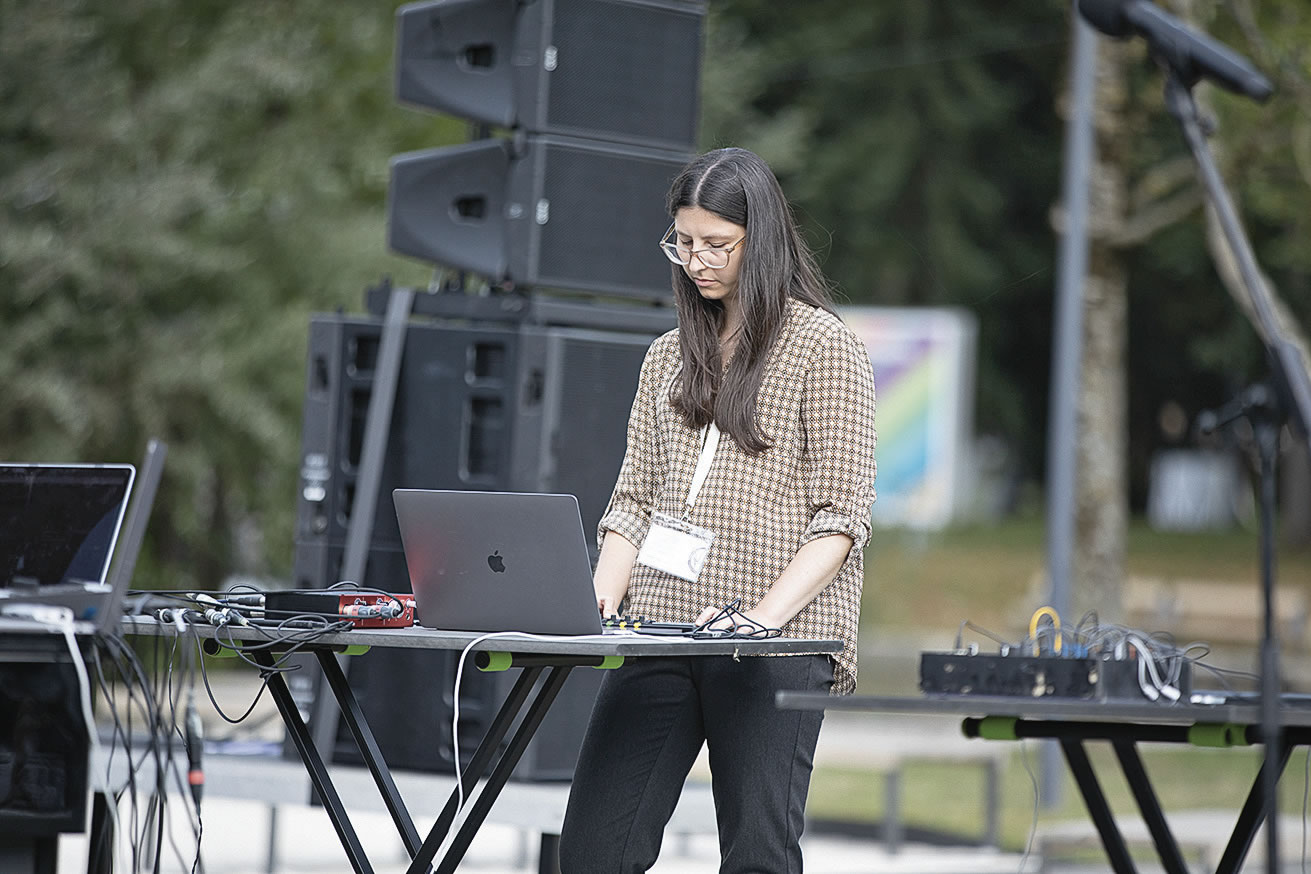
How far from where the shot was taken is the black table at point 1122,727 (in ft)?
8.83

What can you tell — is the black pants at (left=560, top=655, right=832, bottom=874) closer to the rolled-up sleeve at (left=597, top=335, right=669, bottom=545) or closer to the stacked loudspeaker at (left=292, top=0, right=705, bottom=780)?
the rolled-up sleeve at (left=597, top=335, right=669, bottom=545)

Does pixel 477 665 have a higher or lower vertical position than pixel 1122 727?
higher

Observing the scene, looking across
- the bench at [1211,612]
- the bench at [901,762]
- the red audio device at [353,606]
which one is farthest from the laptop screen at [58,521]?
the bench at [1211,612]

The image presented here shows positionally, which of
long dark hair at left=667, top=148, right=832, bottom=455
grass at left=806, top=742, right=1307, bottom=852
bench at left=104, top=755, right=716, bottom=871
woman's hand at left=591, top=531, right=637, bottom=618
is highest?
long dark hair at left=667, top=148, right=832, bottom=455

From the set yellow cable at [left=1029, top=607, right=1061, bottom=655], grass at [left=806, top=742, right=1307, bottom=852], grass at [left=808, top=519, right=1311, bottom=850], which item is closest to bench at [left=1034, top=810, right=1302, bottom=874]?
grass at [left=806, top=742, right=1307, bottom=852]

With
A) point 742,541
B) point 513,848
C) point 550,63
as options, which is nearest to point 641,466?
point 742,541

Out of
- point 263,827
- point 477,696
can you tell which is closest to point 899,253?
point 263,827

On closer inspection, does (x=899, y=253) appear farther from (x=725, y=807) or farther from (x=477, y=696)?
(x=725, y=807)

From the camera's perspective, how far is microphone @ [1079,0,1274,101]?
269cm

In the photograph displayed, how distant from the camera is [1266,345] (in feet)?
8.40

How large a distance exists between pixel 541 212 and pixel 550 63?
0.47 m

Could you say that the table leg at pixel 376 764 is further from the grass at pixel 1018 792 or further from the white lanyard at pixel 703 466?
the grass at pixel 1018 792

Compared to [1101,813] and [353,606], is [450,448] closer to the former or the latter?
[353,606]

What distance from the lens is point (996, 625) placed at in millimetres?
17609
